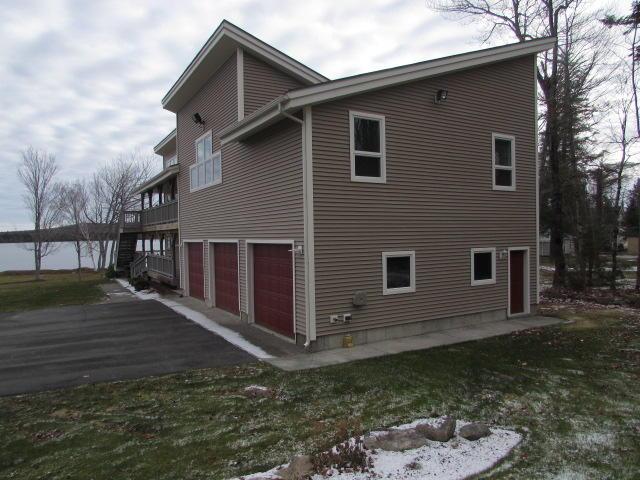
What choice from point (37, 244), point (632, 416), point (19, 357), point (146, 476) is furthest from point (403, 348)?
point (37, 244)

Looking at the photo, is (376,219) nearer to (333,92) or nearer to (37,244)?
(333,92)

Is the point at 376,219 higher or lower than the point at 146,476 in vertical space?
higher

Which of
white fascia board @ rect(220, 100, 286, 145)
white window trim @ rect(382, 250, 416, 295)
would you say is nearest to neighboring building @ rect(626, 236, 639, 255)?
white window trim @ rect(382, 250, 416, 295)

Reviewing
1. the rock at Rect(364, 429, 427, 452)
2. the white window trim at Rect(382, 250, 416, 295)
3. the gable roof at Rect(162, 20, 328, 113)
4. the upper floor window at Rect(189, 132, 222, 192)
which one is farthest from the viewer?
the upper floor window at Rect(189, 132, 222, 192)

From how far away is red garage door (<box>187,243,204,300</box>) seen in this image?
51.8ft

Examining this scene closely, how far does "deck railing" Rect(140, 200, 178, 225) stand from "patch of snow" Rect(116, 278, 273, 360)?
3.38 metres

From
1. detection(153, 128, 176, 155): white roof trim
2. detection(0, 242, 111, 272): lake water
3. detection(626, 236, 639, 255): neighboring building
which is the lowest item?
detection(0, 242, 111, 272): lake water

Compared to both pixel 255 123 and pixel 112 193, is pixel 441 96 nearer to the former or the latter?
pixel 255 123

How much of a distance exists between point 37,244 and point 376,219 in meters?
31.9

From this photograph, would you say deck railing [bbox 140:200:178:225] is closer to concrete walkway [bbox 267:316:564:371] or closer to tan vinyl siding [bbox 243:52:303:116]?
tan vinyl siding [bbox 243:52:303:116]

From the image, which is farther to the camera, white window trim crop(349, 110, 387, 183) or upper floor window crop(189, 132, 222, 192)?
upper floor window crop(189, 132, 222, 192)

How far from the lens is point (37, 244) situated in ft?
107

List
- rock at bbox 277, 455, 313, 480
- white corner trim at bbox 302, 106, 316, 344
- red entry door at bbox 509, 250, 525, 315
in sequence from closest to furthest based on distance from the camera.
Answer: rock at bbox 277, 455, 313, 480, white corner trim at bbox 302, 106, 316, 344, red entry door at bbox 509, 250, 525, 315

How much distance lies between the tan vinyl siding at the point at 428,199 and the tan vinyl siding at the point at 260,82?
11.4 feet
